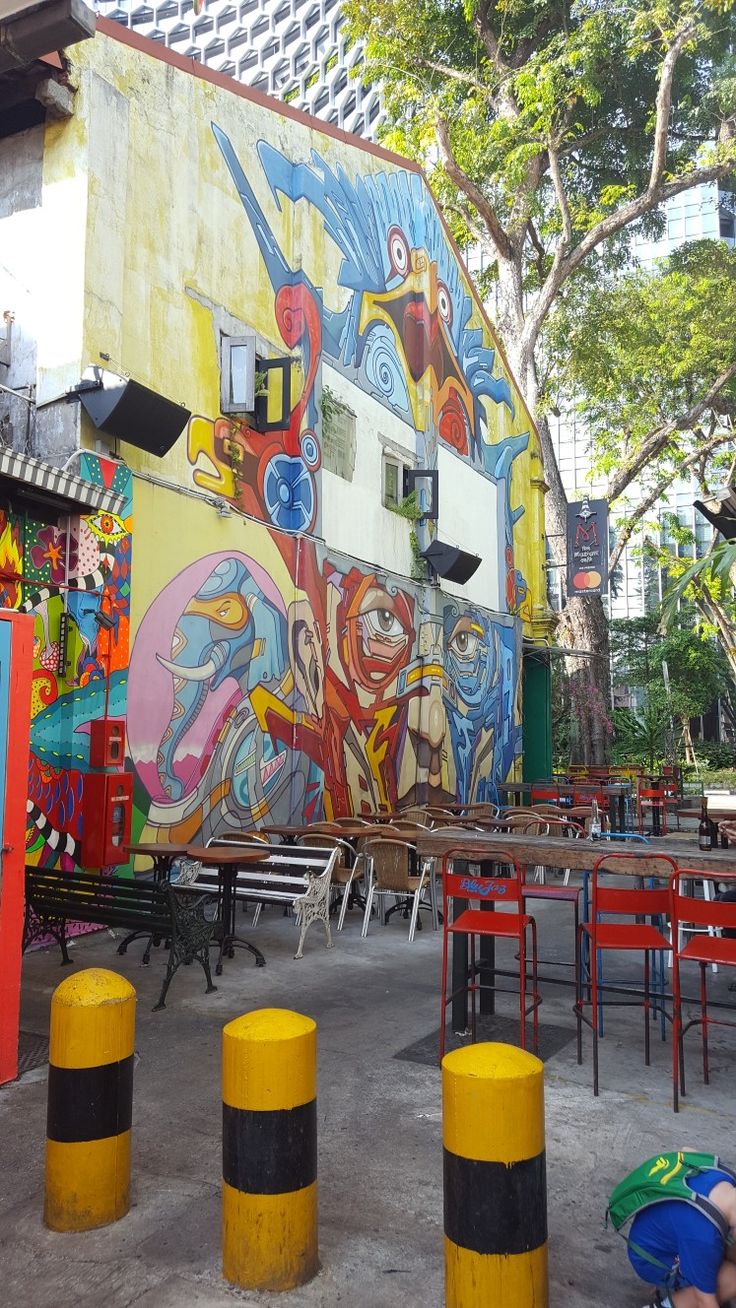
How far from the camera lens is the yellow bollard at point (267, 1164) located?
9.49 feet

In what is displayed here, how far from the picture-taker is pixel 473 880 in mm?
5008

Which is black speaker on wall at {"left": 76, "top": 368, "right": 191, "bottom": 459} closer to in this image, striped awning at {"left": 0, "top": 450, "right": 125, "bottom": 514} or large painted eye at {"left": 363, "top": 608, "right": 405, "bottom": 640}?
striped awning at {"left": 0, "top": 450, "right": 125, "bottom": 514}

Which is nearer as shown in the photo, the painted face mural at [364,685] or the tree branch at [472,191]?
the painted face mural at [364,685]

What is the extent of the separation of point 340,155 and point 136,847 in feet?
35.4

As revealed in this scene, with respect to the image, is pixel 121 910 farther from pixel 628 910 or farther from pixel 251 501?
pixel 251 501

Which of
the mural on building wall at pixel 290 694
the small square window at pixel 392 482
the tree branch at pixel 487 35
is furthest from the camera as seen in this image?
the tree branch at pixel 487 35

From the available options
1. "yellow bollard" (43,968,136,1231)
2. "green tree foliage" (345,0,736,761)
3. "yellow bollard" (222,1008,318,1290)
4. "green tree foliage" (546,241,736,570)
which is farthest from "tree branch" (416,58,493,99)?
"yellow bollard" (222,1008,318,1290)

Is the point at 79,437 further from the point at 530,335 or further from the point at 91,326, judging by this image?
the point at 530,335

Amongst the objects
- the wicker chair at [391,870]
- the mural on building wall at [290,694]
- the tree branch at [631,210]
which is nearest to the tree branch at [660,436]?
the tree branch at [631,210]

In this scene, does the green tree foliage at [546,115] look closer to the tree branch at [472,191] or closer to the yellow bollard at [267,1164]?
the tree branch at [472,191]

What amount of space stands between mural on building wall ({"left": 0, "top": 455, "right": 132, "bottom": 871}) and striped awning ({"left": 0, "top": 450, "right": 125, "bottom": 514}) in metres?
0.14

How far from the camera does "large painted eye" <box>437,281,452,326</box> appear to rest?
1641cm

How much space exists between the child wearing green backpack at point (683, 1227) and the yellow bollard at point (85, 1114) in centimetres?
172

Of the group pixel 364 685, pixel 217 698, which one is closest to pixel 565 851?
pixel 217 698
